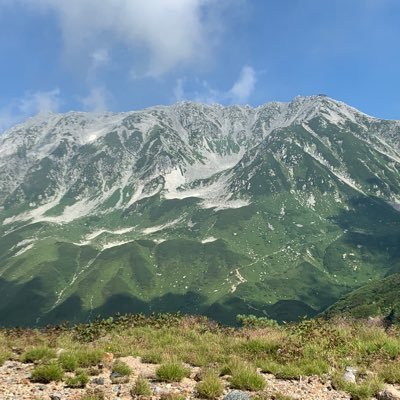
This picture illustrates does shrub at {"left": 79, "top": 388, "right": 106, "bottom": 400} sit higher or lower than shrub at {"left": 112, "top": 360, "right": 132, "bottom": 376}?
lower

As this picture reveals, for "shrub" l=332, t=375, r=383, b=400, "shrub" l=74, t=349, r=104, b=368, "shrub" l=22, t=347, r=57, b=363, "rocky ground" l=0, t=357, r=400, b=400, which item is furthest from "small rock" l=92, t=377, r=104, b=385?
"shrub" l=332, t=375, r=383, b=400

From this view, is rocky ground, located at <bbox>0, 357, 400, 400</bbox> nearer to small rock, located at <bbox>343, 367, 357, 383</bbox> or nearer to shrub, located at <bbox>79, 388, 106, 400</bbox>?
shrub, located at <bbox>79, 388, 106, 400</bbox>

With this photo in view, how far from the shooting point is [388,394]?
17.1 meters

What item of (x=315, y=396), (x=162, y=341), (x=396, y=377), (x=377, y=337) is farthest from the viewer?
(x=162, y=341)

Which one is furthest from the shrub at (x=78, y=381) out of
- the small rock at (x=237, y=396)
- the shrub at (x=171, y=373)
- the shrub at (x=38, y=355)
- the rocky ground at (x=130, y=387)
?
the small rock at (x=237, y=396)

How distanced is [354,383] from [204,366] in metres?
6.70

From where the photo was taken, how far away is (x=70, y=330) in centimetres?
3303

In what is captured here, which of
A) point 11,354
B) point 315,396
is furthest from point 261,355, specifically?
point 11,354

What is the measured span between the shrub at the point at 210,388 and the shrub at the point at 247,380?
0.92m

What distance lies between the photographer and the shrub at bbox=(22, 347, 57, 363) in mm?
21861

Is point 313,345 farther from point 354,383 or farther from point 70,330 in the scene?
point 70,330

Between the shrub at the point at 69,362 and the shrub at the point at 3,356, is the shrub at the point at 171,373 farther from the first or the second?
the shrub at the point at 3,356

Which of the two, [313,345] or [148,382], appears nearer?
[148,382]

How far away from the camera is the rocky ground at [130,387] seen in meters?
16.8
